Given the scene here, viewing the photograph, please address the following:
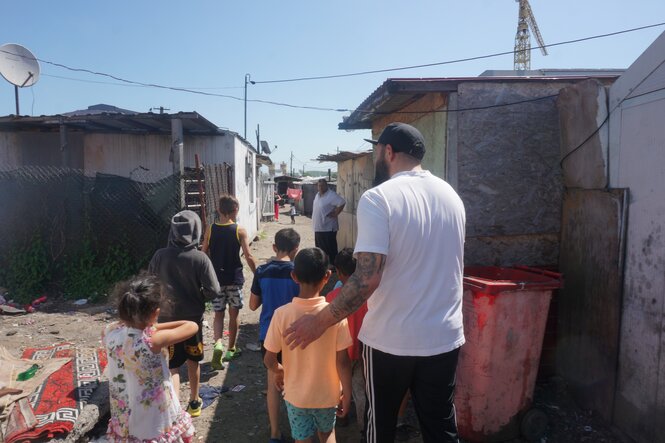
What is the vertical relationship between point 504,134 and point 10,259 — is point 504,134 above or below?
above

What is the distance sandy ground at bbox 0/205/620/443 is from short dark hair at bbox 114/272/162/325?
1.53 metres

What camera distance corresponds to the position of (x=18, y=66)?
333 inches

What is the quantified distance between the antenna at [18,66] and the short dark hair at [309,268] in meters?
8.63

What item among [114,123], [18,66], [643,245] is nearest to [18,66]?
[18,66]

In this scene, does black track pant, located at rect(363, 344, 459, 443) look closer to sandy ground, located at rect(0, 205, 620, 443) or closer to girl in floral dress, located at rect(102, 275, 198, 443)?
girl in floral dress, located at rect(102, 275, 198, 443)

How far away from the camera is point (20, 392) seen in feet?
11.4

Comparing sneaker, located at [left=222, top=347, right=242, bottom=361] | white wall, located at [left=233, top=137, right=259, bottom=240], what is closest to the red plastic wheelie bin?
sneaker, located at [left=222, top=347, right=242, bottom=361]

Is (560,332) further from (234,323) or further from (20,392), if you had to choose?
(20,392)

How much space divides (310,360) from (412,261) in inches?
33.8

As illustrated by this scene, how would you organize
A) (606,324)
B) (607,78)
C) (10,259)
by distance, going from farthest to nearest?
(10,259) → (607,78) → (606,324)

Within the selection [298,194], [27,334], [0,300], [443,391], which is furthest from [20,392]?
[298,194]

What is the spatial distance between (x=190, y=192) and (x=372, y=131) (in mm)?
3153

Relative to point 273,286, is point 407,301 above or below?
above

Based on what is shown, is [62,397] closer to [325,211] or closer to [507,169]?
[507,169]
